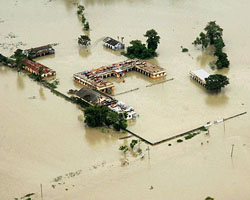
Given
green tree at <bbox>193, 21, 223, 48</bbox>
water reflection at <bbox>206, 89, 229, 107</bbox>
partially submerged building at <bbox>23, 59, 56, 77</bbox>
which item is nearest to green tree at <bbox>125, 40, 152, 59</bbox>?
green tree at <bbox>193, 21, 223, 48</bbox>

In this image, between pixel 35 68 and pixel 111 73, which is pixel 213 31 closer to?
pixel 111 73

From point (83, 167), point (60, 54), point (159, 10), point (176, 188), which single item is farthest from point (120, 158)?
point (159, 10)

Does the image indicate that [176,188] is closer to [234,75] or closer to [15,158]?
[15,158]

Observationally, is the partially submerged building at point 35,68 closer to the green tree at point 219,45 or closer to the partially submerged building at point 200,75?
the partially submerged building at point 200,75

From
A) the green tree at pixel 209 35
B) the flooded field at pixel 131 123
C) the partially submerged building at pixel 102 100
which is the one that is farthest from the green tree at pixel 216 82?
the green tree at pixel 209 35

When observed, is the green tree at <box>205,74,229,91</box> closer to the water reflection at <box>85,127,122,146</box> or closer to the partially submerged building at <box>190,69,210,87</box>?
the partially submerged building at <box>190,69,210,87</box>

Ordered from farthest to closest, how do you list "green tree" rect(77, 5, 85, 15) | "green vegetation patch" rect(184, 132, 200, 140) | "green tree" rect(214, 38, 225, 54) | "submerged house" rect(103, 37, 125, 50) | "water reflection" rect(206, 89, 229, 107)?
"green tree" rect(77, 5, 85, 15), "submerged house" rect(103, 37, 125, 50), "green tree" rect(214, 38, 225, 54), "water reflection" rect(206, 89, 229, 107), "green vegetation patch" rect(184, 132, 200, 140)

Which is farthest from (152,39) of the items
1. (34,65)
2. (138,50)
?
(34,65)
